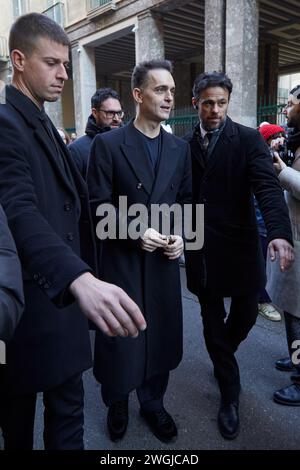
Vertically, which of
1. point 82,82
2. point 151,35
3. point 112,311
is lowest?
point 112,311

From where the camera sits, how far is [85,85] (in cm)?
1346

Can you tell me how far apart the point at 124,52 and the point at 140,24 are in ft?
18.1

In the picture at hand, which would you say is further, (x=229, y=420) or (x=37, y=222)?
(x=229, y=420)

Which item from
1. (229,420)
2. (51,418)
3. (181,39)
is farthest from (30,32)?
(181,39)

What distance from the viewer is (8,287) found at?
0.95 meters

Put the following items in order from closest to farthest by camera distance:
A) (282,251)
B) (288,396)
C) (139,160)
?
(282,251)
(139,160)
(288,396)

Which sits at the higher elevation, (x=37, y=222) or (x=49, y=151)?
(x=49, y=151)

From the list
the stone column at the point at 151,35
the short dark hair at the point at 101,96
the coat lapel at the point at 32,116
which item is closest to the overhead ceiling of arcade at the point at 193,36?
the stone column at the point at 151,35

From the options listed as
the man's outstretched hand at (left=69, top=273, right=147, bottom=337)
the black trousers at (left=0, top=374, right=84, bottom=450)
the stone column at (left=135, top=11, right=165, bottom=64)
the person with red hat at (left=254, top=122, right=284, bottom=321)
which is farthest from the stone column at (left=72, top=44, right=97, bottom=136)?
the man's outstretched hand at (left=69, top=273, right=147, bottom=337)

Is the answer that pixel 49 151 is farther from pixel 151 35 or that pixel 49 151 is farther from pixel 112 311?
pixel 151 35

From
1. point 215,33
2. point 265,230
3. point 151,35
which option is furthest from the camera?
point 151,35

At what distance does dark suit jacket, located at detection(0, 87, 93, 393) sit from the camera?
1383 mm

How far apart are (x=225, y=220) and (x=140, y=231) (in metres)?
0.62

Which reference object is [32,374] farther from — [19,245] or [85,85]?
[85,85]
